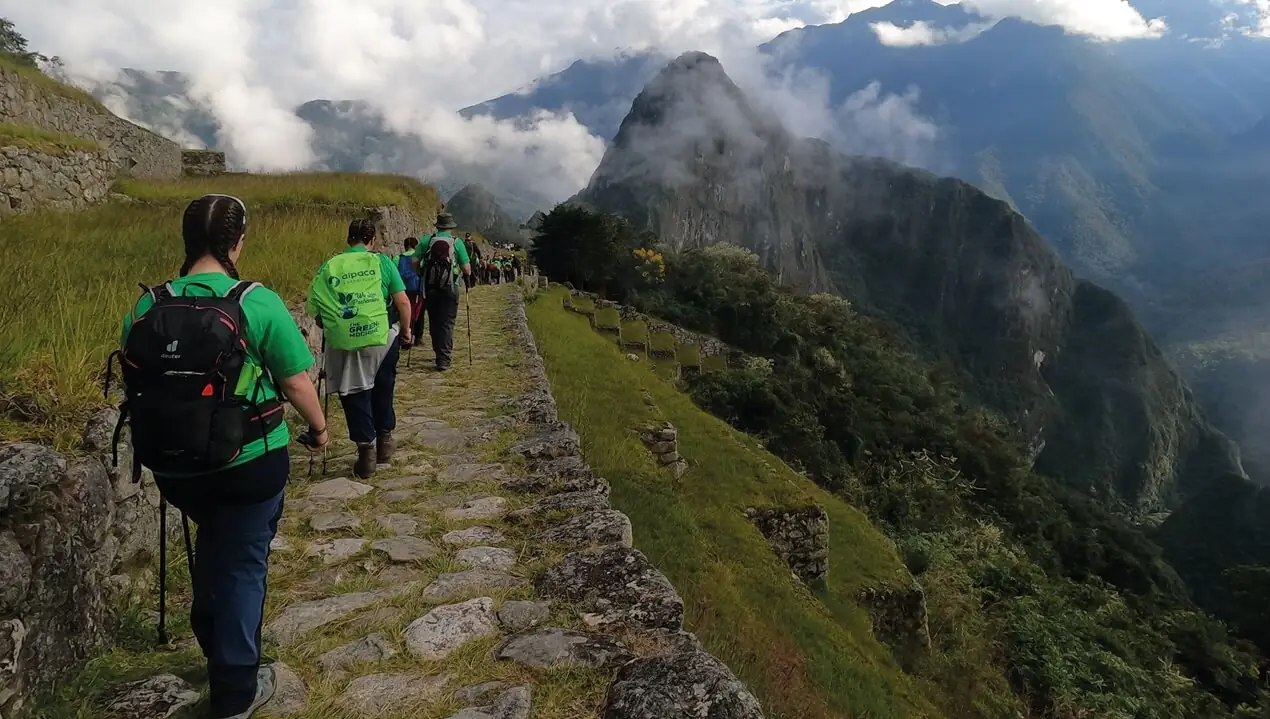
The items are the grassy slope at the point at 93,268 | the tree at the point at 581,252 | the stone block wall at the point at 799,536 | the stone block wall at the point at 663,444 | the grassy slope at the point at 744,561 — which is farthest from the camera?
the tree at the point at 581,252

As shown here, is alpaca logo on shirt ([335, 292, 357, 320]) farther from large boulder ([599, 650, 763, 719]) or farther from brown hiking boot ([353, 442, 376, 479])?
large boulder ([599, 650, 763, 719])

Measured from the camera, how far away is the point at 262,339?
234 centimetres

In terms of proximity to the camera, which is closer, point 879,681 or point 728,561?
point 879,681

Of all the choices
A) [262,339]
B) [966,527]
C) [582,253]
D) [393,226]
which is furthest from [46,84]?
[582,253]

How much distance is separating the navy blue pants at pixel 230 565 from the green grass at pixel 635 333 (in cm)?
2198

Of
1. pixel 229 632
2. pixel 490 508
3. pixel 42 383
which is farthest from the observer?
pixel 490 508

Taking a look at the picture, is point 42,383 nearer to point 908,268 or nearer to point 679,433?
point 679,433

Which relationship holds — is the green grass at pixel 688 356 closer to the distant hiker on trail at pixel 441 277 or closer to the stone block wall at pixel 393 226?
the stone block wall at pixel 393 226

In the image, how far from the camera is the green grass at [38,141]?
10.2 meters

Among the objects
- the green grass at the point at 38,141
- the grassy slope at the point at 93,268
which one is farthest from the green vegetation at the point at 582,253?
the green grass at the point at 38,141

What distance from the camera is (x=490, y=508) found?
14.3 feet

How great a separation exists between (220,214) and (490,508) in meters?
2.48

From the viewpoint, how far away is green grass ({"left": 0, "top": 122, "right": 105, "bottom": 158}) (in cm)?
1024

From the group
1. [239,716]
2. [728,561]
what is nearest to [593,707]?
[239,716]
